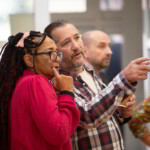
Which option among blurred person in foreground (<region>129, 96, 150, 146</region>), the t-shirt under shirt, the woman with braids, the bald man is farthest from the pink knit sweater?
the bald man

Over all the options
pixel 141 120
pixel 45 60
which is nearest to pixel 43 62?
pixel 45 60

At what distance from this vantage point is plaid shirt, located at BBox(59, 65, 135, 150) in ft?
4.53

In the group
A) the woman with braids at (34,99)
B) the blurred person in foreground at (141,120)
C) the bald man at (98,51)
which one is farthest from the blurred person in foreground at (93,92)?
the bald man at (98,51)

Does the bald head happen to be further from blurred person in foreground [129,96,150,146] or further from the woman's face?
the woman's face

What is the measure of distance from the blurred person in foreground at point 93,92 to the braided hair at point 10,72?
283mm

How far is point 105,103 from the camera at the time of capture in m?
1.40

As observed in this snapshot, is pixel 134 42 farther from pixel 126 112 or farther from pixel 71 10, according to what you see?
pixel 126 112

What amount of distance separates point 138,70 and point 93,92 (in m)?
0.37

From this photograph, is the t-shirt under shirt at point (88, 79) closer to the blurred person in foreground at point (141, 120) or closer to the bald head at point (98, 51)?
the blurred person in foreground at point (141, 120)

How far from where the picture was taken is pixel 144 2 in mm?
4234

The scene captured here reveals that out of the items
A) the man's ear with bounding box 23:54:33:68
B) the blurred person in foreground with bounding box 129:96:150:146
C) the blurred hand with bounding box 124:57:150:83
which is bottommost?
the blurred person in foreground with bounding box 129:96:150:146

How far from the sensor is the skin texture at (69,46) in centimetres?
163

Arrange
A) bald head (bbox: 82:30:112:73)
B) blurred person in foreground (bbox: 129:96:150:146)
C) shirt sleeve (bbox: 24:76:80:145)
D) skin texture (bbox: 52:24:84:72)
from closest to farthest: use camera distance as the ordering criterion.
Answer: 1. shirt sleeve (bbox: 24:76:80:145)
2. skin texture (bbox: 52:24:84:72)
3. blurred person in foreground (bbox: 129:96:150:146)
4. bald head (bbox: 82:30:112:73)

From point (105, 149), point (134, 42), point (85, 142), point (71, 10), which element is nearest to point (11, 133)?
point (85, 142)
